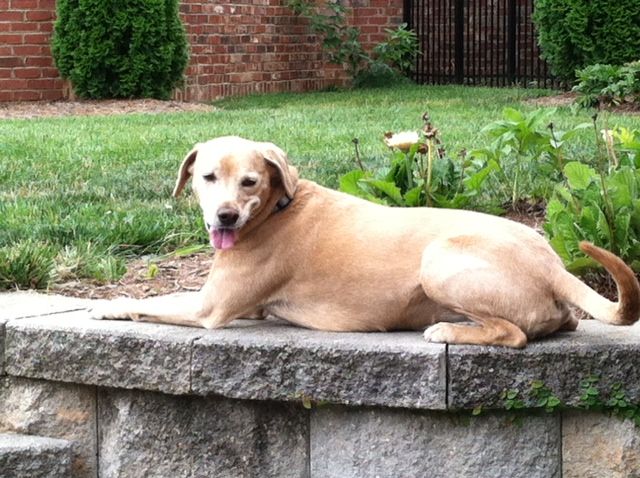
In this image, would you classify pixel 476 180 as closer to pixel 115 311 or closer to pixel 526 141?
pixel 526 141

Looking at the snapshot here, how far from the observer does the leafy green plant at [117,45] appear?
13289 mm

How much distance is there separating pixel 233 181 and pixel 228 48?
12402 millimetres

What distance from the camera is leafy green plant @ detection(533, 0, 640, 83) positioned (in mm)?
13773

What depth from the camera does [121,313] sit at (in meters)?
3.88

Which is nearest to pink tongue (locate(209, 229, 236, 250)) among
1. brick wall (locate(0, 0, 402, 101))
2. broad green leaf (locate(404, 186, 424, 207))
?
broad green leaf (locate(404, 186, 424, 207))

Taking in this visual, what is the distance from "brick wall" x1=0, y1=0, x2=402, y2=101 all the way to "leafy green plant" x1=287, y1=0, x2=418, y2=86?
304mm

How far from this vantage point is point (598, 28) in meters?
13.9

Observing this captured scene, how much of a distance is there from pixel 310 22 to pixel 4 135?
840 centimetres

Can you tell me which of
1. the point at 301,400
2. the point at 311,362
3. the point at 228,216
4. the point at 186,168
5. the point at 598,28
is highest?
the point at 598,28

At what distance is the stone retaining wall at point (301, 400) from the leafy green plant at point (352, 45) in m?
13.3

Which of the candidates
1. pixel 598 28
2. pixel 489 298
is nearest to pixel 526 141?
pixel 489 298

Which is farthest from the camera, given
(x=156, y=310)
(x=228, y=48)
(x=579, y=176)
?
(x=228, y=48)

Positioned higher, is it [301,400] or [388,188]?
[388,188]

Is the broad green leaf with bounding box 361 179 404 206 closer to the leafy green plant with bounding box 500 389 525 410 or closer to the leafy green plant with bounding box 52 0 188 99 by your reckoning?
the leafy green plant with bounding box 500 389 525 410
